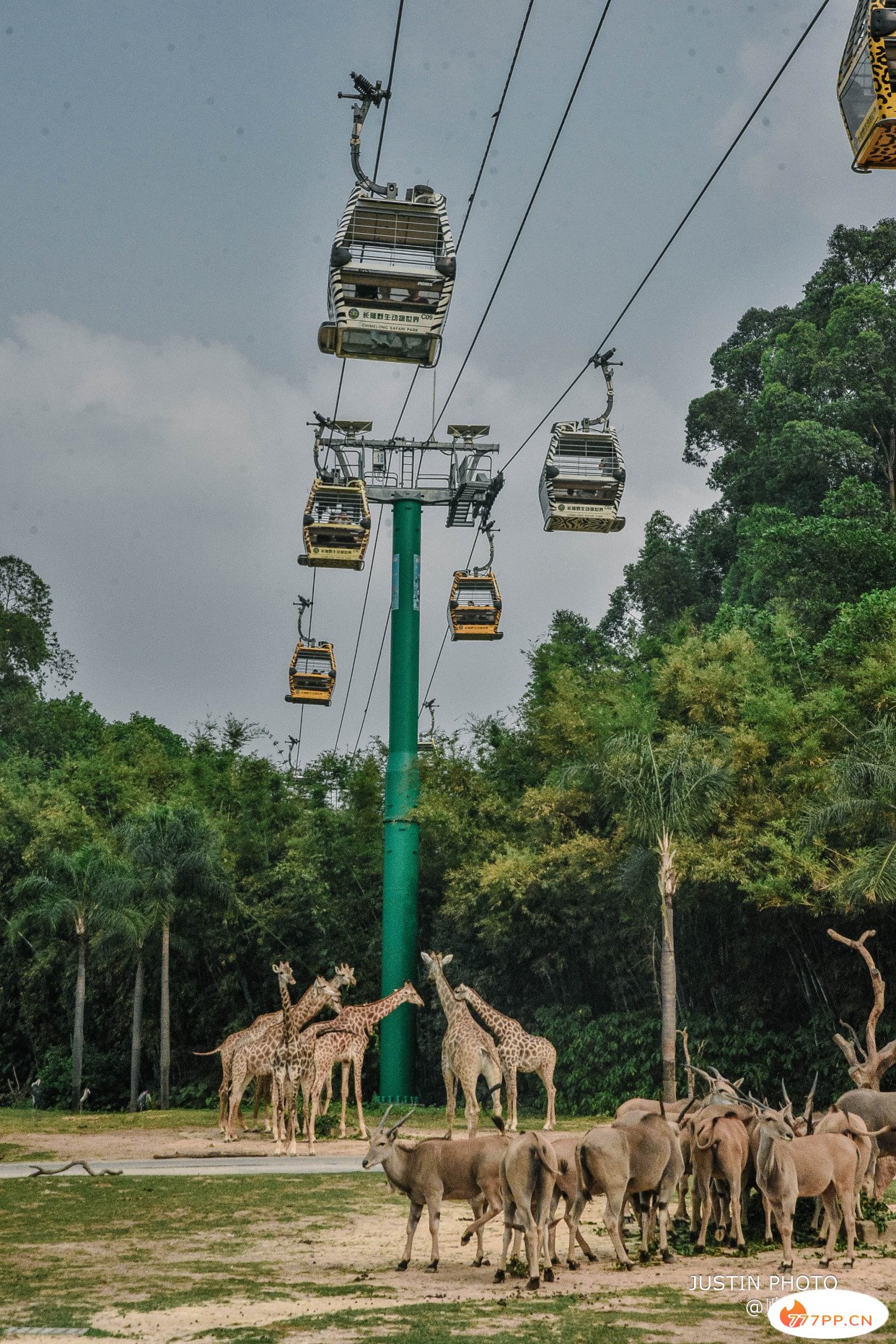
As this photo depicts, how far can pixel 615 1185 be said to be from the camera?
371 inches

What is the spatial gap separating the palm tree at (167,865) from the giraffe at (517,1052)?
363 inches

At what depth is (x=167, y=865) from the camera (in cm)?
2672

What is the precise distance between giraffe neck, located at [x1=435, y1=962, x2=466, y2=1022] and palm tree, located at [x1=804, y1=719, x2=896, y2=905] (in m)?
5.46

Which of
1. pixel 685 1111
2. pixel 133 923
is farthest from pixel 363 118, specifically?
pixel 133 923

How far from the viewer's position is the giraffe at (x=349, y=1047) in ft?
62.3

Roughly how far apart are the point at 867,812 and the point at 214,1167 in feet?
31.6

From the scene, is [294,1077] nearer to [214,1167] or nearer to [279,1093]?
[279,1093]

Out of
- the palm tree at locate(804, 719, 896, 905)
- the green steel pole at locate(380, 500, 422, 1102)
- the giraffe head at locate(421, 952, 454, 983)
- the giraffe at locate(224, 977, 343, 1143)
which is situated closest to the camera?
the palm tree at locate(804, 719, 896, 905)

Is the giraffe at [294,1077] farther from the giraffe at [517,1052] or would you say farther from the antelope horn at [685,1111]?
the antelope horn at [685,1111]

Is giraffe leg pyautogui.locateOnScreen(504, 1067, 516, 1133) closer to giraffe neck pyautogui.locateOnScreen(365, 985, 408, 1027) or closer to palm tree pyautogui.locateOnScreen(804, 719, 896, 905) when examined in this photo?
giraffe neck pyautogui.locateOnScreen(365, 985, 408, 1027)

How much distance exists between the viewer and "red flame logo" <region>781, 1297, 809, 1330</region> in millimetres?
7523

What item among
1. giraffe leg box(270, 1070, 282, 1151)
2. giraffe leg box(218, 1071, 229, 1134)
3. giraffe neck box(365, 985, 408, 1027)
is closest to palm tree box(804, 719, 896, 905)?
giraffe neck box(365, 985, 408, 1027)

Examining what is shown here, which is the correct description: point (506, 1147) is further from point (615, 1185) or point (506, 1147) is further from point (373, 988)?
point (373, 988)

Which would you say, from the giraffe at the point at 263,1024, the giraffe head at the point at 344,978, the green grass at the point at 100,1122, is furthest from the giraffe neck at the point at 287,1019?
the green grass at the point at 100,1122
